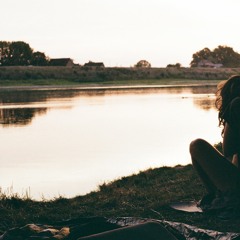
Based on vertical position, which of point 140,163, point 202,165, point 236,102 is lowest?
point 140,163

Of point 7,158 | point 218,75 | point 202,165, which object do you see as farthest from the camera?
point 218,75

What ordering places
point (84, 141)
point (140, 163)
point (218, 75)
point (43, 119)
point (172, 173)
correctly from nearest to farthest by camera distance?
point (172, 173)
point (140, 163)
point (84, 141)
point (43, 119)
point (218, 75)

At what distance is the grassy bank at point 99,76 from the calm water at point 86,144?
113ft

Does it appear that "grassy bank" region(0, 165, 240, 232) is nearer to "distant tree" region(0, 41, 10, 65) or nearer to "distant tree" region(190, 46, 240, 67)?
"distant tree" region(0, 41, 10, 65)

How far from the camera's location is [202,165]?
4.72 m

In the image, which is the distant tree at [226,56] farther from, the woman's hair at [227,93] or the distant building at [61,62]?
the woman's hair at [227,93]

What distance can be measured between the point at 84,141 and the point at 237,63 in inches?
4753

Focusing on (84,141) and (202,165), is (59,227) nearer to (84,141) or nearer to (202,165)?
(202,165)

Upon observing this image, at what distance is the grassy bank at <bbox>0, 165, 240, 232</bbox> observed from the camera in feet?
16.0

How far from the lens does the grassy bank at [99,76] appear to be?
56891 millimetres

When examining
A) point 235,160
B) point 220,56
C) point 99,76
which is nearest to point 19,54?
point 99,76

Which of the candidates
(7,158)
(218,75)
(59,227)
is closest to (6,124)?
(7,158)

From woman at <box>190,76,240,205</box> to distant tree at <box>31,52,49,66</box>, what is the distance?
262 ft

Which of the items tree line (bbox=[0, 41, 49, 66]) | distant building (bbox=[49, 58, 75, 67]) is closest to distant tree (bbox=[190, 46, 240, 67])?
distant building (bbox=[49, 58, 75, 67])
